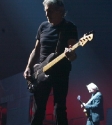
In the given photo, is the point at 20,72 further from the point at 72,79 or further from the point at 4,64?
the point at 72,79

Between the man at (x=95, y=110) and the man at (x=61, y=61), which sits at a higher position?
the man at (x=95, y=110)

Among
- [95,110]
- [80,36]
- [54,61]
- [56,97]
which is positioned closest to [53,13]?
[54,61]

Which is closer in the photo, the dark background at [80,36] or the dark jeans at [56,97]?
the dark jeans at [56,97]

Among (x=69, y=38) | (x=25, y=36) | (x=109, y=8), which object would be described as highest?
Result: (x=25, y=36)

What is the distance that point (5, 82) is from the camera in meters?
9.94

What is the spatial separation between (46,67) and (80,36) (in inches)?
195

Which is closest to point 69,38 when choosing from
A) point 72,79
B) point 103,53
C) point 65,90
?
point 65,90

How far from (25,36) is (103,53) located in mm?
2041

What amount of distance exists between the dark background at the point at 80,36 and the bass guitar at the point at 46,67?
410 cm

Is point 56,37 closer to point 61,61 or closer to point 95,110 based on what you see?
point 61,61

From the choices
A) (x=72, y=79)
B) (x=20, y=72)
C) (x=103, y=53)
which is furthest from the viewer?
(x=20, y=72)

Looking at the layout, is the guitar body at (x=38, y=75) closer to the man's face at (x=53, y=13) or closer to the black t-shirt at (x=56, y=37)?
the black t-shirt at (x=56, y=37)

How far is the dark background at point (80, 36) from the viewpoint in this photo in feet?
21.5

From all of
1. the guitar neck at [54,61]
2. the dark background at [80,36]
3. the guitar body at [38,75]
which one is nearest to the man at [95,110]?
the dark background at [80,36]
